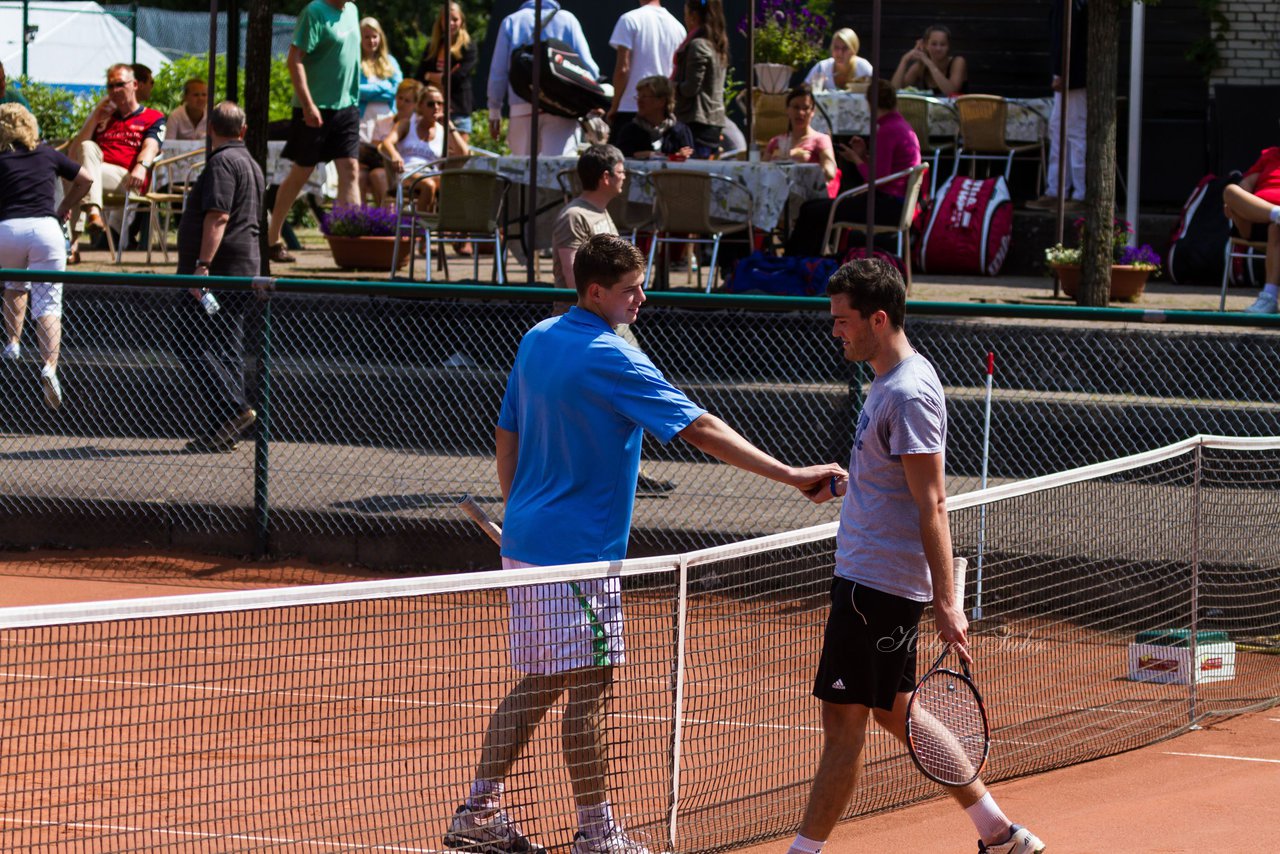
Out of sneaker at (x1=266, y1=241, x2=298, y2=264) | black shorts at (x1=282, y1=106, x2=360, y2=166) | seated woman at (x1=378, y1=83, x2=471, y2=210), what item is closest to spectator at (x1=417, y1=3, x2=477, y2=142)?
seated woman at (x1=378, y1=83, x2=471, y2=210)

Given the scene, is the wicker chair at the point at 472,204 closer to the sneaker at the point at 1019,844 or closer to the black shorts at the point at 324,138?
the black shorts at the point at 324,138

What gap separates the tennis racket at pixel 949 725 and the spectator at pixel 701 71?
885 cm

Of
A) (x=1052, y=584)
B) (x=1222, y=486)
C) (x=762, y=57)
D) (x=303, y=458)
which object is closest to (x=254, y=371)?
(x=303, y=458)

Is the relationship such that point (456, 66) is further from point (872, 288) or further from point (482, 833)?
point (482, 833)

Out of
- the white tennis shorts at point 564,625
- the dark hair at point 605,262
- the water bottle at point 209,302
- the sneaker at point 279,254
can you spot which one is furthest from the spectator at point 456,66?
the white tennis shorts at point 564,625

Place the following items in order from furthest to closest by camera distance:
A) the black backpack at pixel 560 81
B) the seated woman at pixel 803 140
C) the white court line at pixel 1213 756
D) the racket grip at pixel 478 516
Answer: the black backpack at pixel 560 81, the seated woman at pixel 803 140, the white court line at pixel 1213 756, the racket grip at pixel 478 516

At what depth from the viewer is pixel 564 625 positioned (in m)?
5.15

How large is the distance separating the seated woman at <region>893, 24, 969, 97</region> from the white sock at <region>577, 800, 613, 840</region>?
13.0 meters

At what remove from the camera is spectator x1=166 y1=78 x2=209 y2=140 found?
684 inches

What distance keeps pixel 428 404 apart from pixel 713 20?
15.2 ft

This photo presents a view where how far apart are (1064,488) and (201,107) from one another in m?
11.7

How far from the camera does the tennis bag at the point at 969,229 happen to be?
15.1 meters

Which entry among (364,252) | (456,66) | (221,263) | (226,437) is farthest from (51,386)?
(456,66)

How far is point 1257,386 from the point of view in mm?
9742
